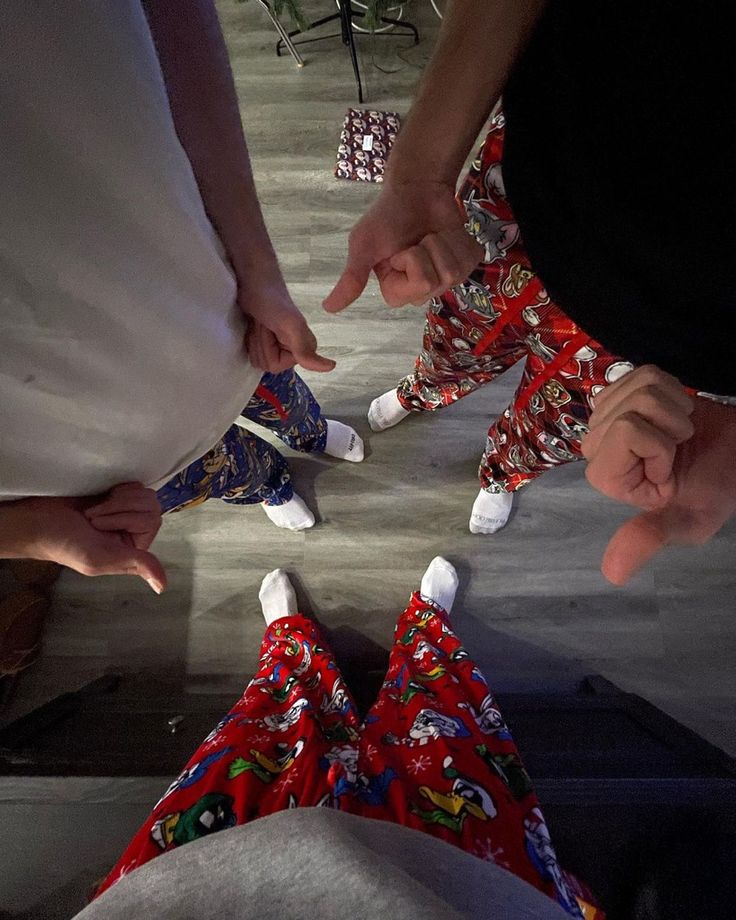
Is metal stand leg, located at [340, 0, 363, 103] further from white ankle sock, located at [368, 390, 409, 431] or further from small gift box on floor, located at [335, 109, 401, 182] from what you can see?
white ankle sock, located at [368, 390, 409, 431]

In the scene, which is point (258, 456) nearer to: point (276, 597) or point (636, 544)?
point (276, 597)

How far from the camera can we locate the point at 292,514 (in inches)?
50.0

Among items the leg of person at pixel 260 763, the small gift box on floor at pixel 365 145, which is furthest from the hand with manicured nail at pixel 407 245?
the small gift box on floor at pixel 365 145

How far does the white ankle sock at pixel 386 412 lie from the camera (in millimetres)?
1315

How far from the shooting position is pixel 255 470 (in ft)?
3.39

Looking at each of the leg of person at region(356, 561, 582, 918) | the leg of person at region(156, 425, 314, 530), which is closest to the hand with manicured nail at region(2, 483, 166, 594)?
the leg of person at region(156, 425, 314, 530)

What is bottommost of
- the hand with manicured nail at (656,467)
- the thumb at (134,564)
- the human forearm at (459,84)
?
the thumb at (134,564)

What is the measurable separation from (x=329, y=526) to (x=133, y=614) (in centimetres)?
51

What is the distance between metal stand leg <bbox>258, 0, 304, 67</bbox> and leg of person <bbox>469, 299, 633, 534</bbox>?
52.0 inches

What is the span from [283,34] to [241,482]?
4.41ft

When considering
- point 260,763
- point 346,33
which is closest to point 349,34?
point 346,33

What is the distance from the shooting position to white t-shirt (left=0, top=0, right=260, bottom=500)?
0.29 m

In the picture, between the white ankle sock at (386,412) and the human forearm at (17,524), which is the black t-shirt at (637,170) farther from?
the white ankle sock at (386,412)

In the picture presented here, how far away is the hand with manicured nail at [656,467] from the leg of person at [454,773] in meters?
0.37
